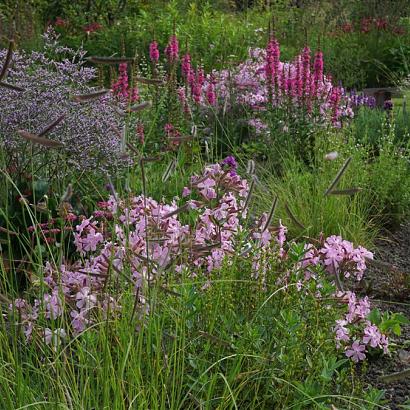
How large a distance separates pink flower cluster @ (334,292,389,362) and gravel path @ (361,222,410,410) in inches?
4.0

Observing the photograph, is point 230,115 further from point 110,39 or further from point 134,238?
point 110,39

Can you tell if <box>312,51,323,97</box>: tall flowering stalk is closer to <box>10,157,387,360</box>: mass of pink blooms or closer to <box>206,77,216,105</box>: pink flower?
<box>206,77,216,105</box>: pink flower

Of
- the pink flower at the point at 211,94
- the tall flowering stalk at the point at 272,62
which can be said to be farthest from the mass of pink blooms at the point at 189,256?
the pink flower at the point at 211,94

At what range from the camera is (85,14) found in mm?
14008

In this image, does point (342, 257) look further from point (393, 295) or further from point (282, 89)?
point (282, 89)

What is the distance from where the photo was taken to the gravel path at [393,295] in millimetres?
3137

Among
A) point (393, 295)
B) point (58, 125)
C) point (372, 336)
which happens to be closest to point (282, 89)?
point (58, 125)

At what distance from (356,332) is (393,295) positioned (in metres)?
1.16

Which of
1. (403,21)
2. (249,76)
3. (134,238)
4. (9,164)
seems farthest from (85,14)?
(134,238)

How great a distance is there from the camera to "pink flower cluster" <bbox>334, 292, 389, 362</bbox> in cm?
293

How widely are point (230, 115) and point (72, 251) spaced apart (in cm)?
335

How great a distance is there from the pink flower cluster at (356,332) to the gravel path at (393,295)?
10cm

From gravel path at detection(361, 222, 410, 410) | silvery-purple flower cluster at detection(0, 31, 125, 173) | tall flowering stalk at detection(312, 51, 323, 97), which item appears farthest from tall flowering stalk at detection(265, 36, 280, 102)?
silvery-purple flower cluster at detection(0, 31, 125, 173)

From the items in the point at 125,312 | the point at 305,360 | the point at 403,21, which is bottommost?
the point at 403,21
